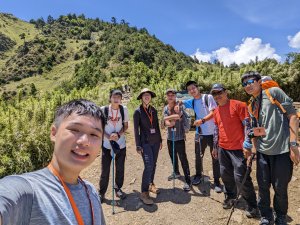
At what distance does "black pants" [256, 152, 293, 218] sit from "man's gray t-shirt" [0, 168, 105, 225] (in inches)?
118

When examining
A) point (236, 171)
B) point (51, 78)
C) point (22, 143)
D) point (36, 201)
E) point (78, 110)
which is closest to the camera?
point (36, 201)

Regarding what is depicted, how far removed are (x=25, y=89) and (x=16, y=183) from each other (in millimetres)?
80485

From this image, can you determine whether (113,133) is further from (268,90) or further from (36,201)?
(36,201)

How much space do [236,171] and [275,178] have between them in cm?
70

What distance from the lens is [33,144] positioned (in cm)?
666

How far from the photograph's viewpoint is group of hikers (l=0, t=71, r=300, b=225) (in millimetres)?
1100

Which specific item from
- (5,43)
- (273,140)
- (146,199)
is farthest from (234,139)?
(5,43)

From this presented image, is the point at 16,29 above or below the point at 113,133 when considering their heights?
above

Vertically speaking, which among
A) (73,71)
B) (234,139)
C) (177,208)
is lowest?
(177,208)

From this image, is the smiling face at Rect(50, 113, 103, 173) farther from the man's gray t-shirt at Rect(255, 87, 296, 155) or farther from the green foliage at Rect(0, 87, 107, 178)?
the green foliage at Rect(0, 87, 107, 178)

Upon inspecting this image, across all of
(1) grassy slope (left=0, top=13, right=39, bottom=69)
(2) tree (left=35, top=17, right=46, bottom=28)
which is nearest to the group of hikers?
(1) grassy slope (left=0, top=13, right=39, bottom=69)

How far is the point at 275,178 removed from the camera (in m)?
3.54

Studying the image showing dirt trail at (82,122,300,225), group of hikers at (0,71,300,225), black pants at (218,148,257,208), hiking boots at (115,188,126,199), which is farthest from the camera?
hiking boots at (115,188,126,199)

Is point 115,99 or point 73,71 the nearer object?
point 115,99
